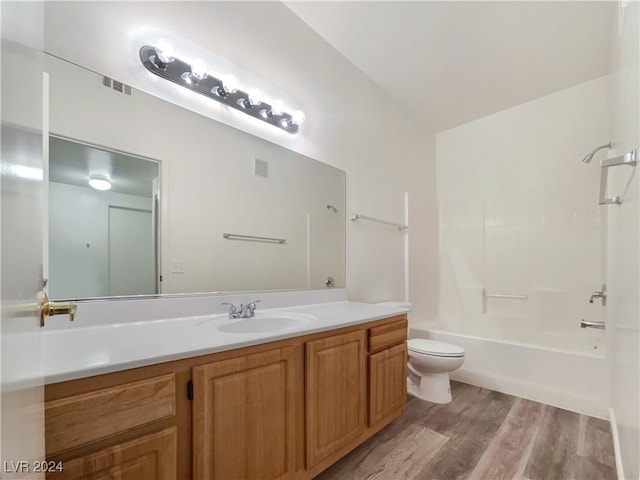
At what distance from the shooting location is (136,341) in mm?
896

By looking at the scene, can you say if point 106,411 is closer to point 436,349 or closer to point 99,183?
point 99,183

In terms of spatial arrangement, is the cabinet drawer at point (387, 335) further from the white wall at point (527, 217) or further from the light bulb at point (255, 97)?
the white wall at point (527, 217)

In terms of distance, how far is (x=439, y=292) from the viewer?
3.18 meters

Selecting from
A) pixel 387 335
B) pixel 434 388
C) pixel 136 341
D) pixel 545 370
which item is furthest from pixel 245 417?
pixel 545 370

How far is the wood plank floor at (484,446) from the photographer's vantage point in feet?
4.45

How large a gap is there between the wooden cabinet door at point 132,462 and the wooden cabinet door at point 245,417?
7 cm

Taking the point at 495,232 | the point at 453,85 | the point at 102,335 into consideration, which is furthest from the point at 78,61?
the point at 495,232

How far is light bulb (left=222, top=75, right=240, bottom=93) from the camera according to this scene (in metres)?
1.45

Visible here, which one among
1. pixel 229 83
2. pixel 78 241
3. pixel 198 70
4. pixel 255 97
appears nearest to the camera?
pixel 78 241

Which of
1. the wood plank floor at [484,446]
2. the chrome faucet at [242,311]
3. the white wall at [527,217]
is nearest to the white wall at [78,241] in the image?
the chrome faucet at [242,311]

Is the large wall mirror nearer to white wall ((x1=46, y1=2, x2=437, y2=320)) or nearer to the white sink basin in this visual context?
white wall ((x1=46, y1=2, x2=437, y2=320))

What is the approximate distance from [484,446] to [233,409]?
1.49m

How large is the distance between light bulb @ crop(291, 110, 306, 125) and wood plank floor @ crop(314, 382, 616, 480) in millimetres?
1988

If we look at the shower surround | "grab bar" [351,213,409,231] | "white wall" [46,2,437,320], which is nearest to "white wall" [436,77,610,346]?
the shower surround
